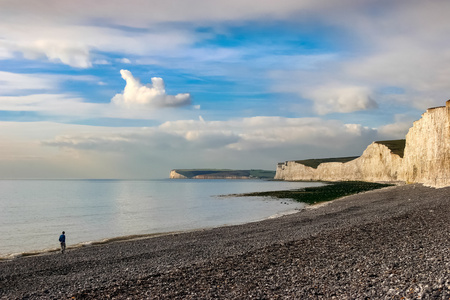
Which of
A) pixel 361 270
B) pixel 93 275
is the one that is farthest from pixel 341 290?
pixel 93 275

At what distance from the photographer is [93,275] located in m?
15.6

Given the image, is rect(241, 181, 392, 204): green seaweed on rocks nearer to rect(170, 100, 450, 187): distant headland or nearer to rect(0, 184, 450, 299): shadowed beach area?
rect(170, 100, 450, 187): distant headland

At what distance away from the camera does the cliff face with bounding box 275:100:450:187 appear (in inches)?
1812

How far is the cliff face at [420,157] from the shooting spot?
151 ft

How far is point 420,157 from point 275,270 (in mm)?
57950

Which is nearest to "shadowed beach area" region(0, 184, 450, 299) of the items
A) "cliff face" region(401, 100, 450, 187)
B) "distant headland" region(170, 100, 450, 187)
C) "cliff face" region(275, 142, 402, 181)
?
"cliff face" region(401, 100, 450, 187)

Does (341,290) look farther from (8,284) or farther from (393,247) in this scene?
(8,284)

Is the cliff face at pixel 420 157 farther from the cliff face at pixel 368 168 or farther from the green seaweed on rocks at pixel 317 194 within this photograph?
the green seaweed on rocks at pixel 317 194

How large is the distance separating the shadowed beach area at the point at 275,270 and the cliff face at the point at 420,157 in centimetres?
3037

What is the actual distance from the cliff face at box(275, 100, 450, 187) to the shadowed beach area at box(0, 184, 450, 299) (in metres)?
30.4

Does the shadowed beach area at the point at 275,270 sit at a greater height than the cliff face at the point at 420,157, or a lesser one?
lesser

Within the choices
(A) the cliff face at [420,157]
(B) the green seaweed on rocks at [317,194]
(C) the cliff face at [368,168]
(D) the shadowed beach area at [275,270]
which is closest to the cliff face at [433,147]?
(A) the cliff face at [420,157]

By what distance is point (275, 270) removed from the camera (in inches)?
491

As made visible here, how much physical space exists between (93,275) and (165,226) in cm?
2126
